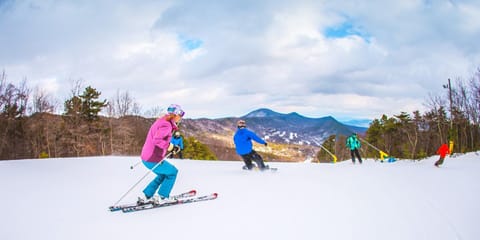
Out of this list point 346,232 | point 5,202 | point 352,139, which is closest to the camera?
point 346,232

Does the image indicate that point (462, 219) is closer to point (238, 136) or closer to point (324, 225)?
point (324, 225)

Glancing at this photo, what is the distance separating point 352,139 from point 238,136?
774cm

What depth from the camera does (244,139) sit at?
376 inches

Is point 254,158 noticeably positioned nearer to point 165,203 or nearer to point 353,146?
point 165,203

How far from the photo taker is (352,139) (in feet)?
49.6

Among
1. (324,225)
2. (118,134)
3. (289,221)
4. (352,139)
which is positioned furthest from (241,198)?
(118,134)

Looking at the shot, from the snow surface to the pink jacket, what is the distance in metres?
0.94

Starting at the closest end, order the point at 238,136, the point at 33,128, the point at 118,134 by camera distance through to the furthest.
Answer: the point at 238,136 < the point at 33,128 < the point at 118,134

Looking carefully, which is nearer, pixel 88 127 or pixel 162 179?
pixel 162 179

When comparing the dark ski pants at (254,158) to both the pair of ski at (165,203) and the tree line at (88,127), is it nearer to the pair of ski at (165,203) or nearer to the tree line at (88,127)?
the pair of ski at (165,203)

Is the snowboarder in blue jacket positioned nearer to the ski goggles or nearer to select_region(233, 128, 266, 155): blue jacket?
select_region(233, 128, 266, 155): blue jacket

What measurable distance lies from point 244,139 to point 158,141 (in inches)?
174

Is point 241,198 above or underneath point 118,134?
underneath

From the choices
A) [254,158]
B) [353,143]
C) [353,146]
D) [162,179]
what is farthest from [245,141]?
[353,143]
